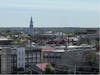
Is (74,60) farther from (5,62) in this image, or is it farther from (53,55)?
(53,55)

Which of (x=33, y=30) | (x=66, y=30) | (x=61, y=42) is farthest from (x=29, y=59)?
(x=66, y=30)

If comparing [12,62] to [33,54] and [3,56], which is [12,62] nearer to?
[3,56]

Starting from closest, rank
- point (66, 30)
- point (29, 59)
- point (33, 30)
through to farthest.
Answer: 1. point (29, 59)
2. point (33, 30)
3. point (66, 30)

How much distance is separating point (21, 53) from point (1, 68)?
1.47 meters

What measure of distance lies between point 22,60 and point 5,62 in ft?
1.41

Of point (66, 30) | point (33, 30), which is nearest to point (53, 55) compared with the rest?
point (33, 30)

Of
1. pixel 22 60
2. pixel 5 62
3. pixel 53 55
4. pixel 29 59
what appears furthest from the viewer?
pixel 53 55

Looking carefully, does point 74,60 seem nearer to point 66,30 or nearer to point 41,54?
point 41,54

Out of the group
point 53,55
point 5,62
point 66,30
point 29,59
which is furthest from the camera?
point 66,30

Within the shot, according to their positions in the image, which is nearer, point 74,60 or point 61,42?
point 74,60

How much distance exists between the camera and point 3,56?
482 centimetres

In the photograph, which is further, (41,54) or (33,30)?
(33,30)

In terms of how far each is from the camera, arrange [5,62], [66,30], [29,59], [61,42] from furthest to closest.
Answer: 1. [66,30]
2. [61,42]
3. [29,59]
4. [5,62]

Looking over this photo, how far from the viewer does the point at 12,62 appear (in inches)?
191
